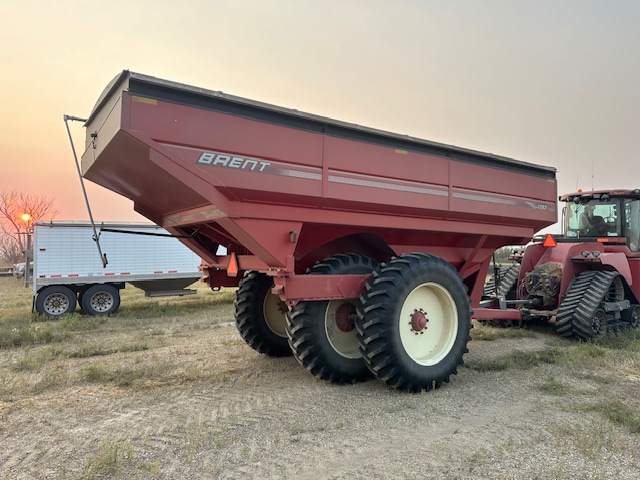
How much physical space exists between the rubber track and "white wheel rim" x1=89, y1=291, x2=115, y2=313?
995 centimetres

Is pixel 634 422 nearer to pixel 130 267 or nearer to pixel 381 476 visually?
pixel 381 476

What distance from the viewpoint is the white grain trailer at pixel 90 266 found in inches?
432

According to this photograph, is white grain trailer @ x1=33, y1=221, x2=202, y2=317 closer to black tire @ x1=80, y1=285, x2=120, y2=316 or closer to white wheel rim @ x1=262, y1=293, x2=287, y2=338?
black tire @ x1=80, y1=285, x2=120, y2=316

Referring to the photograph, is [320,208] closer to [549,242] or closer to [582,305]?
[582,305]

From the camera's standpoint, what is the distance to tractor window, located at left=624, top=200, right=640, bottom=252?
827cm

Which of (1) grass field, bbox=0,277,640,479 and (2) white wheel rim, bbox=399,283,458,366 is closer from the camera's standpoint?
(1) grass field, bbox=0,277,640,479

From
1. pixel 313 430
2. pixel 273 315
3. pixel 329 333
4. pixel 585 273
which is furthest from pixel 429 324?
pixel 585 273

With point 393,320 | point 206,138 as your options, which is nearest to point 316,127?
point 206,138

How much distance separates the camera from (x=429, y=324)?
16.8 feet

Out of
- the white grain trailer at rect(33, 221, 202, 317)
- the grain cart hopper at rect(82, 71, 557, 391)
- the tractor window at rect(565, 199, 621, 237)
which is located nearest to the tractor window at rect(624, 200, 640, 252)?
the tractor window at rect(565, 199, 621, 237)

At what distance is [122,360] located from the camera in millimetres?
6238

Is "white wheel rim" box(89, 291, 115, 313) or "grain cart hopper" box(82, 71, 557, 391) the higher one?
"grain cart hopper" box(82, 71, 557, 391)

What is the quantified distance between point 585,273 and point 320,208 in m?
5.33

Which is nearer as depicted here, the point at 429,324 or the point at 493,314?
the point at 429,324
